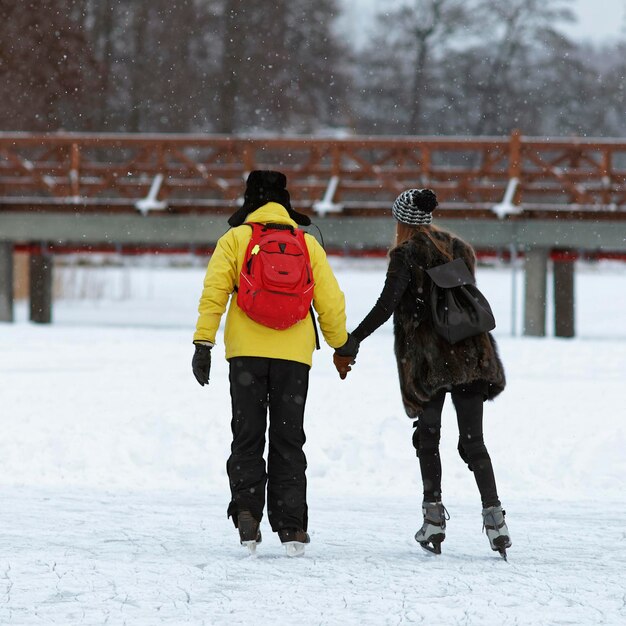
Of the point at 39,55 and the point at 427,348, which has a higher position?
the point at 39,55

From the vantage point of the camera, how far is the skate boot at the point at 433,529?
5.35 meters

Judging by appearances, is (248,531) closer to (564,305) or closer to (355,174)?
(355,174)

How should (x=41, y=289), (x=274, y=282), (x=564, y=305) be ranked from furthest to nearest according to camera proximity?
(x=41, y=289) < (x=564, y=305) < (x=274, y=282)

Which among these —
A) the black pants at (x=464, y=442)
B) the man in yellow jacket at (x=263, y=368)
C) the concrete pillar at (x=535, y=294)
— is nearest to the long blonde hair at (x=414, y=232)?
the man in yellow jacket at (x=263, y=368)

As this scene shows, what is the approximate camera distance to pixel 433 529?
536cm

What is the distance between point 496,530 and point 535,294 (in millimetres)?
11804

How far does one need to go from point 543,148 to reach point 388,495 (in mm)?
10504

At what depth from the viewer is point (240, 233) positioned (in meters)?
5.29

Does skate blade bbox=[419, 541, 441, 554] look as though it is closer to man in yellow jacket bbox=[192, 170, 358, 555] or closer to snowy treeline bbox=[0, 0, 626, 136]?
man in yellow jacket bbox=[192, 170, 358, 555]

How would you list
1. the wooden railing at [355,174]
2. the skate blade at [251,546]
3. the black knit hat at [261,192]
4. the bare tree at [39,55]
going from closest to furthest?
the skate blade at [251,546], the black knit hat at [261,192], the wooden railing at [355,174], the bare tree at [39,55]

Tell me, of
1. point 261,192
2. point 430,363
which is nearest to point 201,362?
point 261,192

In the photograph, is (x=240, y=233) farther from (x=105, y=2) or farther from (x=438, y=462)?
(x=105, y=2)

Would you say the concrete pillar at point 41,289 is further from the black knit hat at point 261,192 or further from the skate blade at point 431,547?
the skate blade at point 431,547

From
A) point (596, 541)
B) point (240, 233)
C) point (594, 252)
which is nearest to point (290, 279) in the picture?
point (240, 233)
